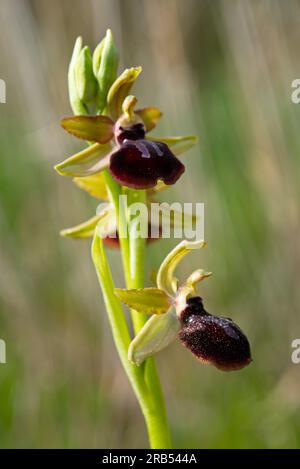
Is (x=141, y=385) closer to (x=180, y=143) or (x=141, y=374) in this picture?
(x=141, y=374)

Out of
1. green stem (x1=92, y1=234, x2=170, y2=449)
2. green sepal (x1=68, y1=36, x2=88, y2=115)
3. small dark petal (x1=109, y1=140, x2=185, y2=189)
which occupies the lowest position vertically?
green stem (x1=92, y1=234, x2=170, y2=449)

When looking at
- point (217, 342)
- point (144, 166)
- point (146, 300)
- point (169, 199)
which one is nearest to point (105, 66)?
point (144, 166)

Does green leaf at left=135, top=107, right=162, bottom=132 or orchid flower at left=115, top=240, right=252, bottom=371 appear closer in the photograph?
orchid flower at left=115, top=240, right=252, bottom=371

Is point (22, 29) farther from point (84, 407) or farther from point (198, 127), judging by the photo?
point (84, 407)

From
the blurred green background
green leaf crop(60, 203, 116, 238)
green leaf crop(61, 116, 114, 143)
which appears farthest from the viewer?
the blurred green background

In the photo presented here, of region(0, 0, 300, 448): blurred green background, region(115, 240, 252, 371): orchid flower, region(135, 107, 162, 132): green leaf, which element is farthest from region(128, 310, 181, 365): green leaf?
region(0, 0, 300, 448): blurred green background

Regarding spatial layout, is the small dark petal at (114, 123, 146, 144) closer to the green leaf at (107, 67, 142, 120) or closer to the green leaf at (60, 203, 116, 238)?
the green leaf at (107, 67, 142, 120)
